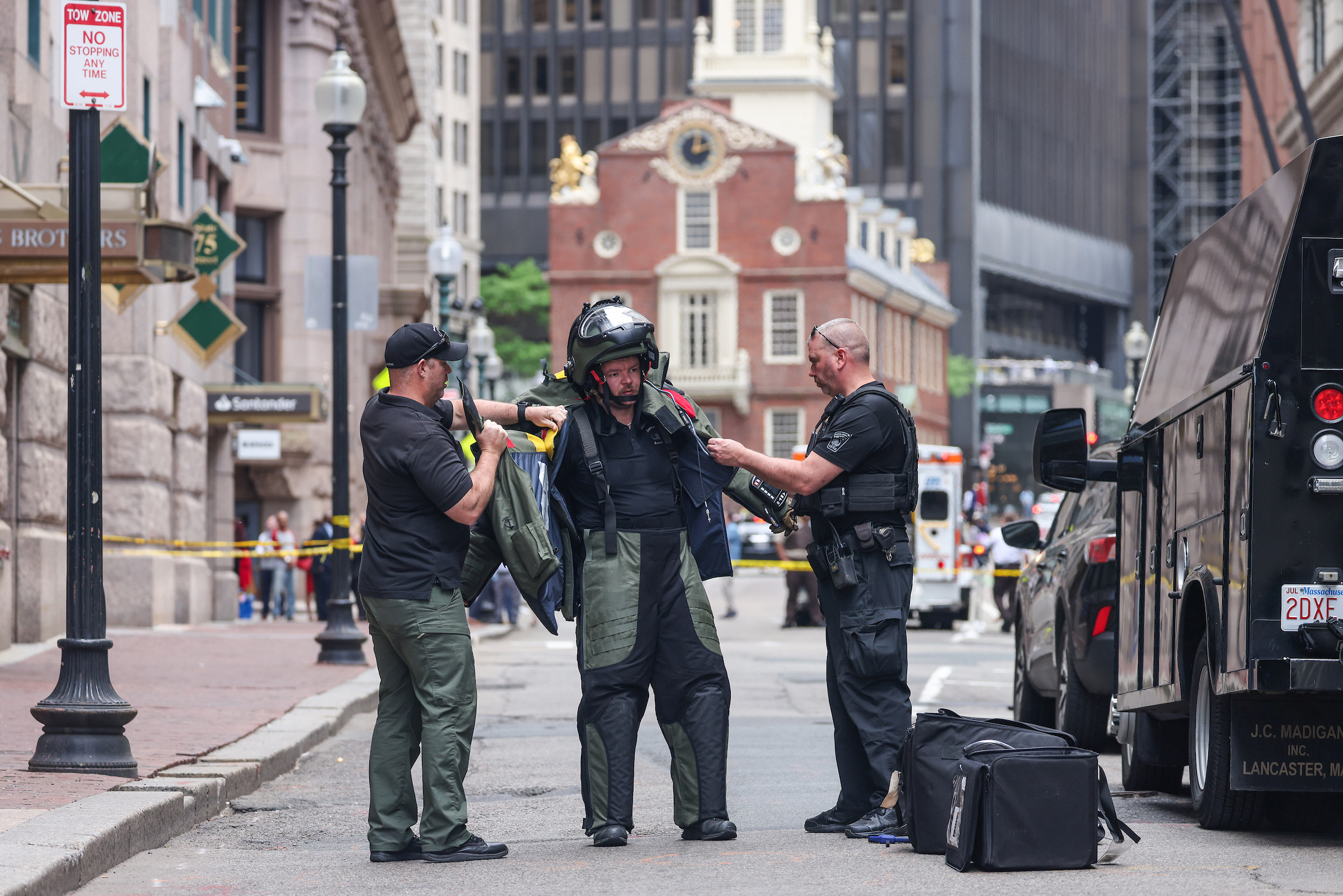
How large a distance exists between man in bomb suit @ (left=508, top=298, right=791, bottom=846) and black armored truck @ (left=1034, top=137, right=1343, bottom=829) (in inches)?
67.8

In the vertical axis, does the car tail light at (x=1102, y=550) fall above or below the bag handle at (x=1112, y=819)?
above

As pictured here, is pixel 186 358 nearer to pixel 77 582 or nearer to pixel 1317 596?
pixel 77 582

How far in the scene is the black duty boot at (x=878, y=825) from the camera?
26.4 ft

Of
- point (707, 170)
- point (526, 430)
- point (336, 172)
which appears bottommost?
point (526, 430)

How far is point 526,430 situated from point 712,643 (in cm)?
109

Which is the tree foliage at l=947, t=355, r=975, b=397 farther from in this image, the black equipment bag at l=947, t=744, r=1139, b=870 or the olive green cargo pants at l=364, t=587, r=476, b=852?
the black equipment bag at l=947, t=744, r=1139, b=870

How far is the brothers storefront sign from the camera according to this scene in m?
31.2

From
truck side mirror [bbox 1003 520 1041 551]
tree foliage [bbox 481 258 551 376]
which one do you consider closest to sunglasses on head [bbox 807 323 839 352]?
truck side mirror [bbox 1003 520 1041 551]

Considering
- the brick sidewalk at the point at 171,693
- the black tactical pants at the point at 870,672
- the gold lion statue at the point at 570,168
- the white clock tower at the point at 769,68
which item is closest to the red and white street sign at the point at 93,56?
the brick sidewalk at the point at 171,693

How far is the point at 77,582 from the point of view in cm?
966

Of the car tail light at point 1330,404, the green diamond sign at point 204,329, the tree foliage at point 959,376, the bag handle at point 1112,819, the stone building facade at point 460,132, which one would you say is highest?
the stone building facade at point 460,132

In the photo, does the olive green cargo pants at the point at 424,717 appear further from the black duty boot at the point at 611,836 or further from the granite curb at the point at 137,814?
the granite curb at the point at 137,814

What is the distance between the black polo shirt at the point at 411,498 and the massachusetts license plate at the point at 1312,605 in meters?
2.95

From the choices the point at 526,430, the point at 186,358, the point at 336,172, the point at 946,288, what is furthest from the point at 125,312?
the point at 946,288
